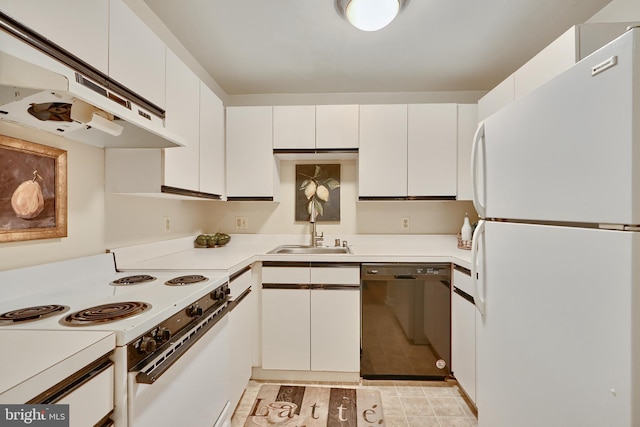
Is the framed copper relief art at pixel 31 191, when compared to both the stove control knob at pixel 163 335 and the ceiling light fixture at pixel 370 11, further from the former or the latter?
the ceiling light fixture at pixel 370 11

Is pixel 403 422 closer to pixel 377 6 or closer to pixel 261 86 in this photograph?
pixel 377 6

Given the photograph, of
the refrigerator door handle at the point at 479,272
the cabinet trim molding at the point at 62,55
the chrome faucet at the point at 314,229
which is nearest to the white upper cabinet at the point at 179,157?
the cabinet trim molding at the point at 62,55

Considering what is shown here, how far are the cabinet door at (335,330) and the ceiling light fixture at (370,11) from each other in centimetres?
167

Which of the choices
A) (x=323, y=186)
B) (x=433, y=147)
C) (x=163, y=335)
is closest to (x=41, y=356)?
(x=163, y=335)

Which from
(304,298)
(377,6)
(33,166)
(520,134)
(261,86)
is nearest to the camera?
(520,134)

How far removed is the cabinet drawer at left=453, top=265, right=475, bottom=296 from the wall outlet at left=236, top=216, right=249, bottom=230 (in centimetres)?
188

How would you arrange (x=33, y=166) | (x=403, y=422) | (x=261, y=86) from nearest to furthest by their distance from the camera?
(x=33, y=166) → (x=403, y=422) → (x=261, y=86)

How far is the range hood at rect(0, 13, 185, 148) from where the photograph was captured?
0.73m

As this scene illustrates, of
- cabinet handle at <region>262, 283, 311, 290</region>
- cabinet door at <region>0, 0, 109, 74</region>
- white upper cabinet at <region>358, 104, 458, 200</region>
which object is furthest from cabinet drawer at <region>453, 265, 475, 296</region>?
cabinet door at <region>0, 0, 109, 74</region>

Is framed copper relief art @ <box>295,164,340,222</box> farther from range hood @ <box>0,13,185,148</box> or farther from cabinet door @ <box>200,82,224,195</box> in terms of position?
range hood @ <box>0,13,185,148</box>

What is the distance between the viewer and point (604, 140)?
2.28ft

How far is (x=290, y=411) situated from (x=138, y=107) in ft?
6.19

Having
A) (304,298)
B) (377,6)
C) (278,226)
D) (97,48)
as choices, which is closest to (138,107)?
(97,48)

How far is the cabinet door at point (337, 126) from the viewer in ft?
7.99
